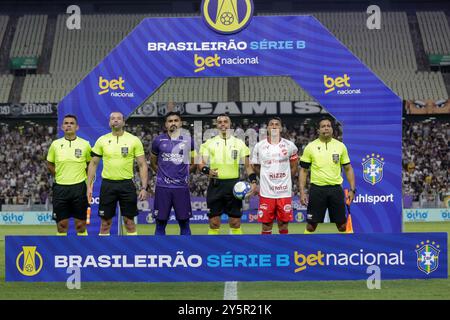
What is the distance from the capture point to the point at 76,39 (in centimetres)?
5072

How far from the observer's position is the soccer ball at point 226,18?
16.4 meters

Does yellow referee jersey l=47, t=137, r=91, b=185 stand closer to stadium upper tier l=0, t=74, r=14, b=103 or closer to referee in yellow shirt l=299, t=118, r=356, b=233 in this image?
referee in yellow shirt l=299, t=118, r=356, b=233

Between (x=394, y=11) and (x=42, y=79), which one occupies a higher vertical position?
(x=394, y=11)

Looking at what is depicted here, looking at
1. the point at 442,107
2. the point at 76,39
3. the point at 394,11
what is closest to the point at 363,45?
the point at 394,11

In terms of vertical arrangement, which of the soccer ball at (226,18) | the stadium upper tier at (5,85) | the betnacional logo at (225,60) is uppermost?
the stadium upper tier at (5,85)

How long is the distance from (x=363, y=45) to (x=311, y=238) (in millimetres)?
40017

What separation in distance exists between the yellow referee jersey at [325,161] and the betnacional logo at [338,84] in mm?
4002

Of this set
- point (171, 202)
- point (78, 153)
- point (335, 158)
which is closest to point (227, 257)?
point (171, 202)

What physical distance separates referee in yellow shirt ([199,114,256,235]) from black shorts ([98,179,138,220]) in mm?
1181

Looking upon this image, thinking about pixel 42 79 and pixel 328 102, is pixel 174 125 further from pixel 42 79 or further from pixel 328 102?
pixel 42 79

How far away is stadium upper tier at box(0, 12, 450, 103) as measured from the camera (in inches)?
1826

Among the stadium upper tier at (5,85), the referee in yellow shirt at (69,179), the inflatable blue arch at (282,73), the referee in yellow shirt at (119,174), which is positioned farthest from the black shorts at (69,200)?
the stadium upper tier at (5,85)

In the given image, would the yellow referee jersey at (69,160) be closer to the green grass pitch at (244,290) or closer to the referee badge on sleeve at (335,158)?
the green grass pitch at (244,290)
